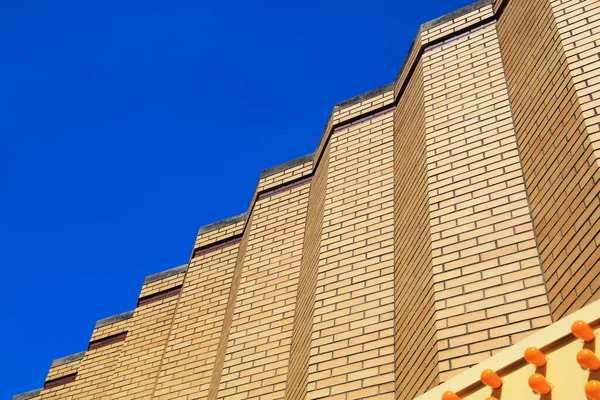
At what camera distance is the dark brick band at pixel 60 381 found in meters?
9.38

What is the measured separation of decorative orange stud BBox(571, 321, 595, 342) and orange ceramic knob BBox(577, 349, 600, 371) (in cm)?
6

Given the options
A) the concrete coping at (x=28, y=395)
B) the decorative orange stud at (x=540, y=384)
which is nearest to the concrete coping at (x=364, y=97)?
the decorative orange stud at (x=540, y=384)

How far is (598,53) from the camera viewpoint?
464 centimetres

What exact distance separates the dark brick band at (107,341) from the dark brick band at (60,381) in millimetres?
490

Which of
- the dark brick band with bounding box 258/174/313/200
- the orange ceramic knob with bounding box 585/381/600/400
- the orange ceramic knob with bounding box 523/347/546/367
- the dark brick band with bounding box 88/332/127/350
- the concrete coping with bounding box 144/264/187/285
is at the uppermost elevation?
the concrete coping with bounding box 144/264/187/285

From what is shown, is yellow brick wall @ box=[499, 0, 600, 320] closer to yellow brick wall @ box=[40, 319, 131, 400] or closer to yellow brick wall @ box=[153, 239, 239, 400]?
yellow brick wall @ box=[153, 239, 239, 400]

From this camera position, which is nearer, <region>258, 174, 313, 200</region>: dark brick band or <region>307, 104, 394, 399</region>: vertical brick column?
<region>307, 104, 394, 399</region>: vertical brick column

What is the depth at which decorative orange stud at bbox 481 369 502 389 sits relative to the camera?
2.58m

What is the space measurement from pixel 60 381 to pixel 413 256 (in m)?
6.42

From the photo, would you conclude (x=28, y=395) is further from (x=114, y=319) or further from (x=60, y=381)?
(x=114, y=319)

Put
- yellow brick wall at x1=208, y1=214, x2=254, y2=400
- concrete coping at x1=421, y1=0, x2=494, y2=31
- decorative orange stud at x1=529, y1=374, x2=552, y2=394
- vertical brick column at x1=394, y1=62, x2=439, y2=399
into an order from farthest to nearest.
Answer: concrete coping at x1=421, y1=0, x2=494, y2=31 → yellow brick wall at x1=208, y1=214, x2=254, y2=400 → vertical brick column at x1=394, y1=62, x2=439, y2=399 → decorative orange stud at x1=529, y1=374, x2=552, y2=394

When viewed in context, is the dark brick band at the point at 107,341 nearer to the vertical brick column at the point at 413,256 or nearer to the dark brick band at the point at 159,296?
the dark brick band at the point at 159,296

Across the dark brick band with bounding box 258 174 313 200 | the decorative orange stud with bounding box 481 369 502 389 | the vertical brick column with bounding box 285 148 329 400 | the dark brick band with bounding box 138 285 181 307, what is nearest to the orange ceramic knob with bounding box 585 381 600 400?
the decorative orange stud with bounding box 481 369 502 389

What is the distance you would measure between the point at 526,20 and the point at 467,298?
2.47 meters
